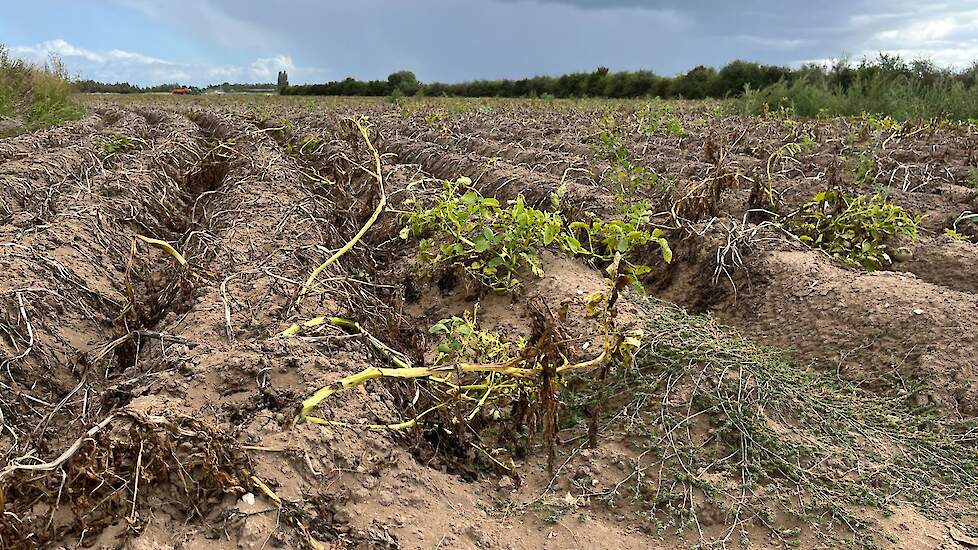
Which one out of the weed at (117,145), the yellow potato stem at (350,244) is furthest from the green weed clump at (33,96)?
the yellow potato stem at (350,244)

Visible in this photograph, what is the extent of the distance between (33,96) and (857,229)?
19504 millimetres

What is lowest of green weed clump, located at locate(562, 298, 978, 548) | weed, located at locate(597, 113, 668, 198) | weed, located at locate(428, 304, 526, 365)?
green weed clump, located at locate(562, 298, 978, 548)

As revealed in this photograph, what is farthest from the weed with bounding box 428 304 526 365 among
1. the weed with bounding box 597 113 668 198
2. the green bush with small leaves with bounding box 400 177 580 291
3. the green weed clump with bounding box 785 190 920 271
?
the green weed clump with bounding box 785 190 920 271

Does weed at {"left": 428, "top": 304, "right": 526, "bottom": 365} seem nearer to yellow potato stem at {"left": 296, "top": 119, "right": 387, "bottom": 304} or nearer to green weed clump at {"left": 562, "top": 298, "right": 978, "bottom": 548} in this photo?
green weed clump at {"left": 562, "top": 298, "right": 978, "bottom": 548}

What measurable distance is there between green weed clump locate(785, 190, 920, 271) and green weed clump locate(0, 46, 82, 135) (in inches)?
507

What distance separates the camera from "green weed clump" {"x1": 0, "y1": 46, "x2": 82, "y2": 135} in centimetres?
1373

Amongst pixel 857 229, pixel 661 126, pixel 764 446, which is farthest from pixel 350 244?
pixel 661 126

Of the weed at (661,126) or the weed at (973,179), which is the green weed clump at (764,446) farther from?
the weed at (661,126)

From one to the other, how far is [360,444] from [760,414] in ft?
4.94

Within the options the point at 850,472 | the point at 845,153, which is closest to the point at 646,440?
the point at 850,472

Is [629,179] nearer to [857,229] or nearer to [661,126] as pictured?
[857,229]

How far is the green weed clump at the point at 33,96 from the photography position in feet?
45.1

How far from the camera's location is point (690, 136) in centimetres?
862

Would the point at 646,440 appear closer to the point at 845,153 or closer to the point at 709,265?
the point at 709,265
